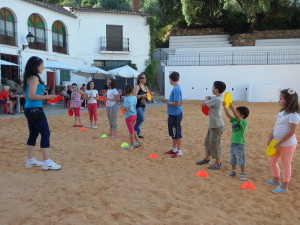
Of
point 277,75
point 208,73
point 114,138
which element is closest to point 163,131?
point 114,138

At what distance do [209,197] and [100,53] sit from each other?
69.4 ft

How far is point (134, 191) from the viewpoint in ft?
12.4

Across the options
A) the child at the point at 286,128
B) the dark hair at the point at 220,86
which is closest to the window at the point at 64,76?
the dark hair at the point at 220,86

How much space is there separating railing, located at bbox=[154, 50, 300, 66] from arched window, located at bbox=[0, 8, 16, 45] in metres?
10.8

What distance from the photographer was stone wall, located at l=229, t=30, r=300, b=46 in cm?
2514

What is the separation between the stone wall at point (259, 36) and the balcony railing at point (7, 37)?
17156mm

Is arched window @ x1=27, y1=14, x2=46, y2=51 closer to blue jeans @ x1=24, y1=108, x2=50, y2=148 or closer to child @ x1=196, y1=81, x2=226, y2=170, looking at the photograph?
blue jeans @ x1=24, y1=108, x2=50, y2=148

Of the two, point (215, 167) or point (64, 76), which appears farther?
point (64, 76)

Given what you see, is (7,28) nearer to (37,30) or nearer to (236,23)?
(37,30)

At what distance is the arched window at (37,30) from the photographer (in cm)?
1909

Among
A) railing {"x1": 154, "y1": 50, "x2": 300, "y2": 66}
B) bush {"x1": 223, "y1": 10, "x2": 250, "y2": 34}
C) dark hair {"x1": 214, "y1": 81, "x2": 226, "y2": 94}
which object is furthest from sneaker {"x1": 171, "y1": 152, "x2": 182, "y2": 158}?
bush {"x1": 223, "y1": 10, "x2": 250, "y2": 34}

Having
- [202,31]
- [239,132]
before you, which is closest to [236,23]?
[202,31]

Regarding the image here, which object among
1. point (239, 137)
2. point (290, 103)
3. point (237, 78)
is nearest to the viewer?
point (290, 103)

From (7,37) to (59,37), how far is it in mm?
4725
